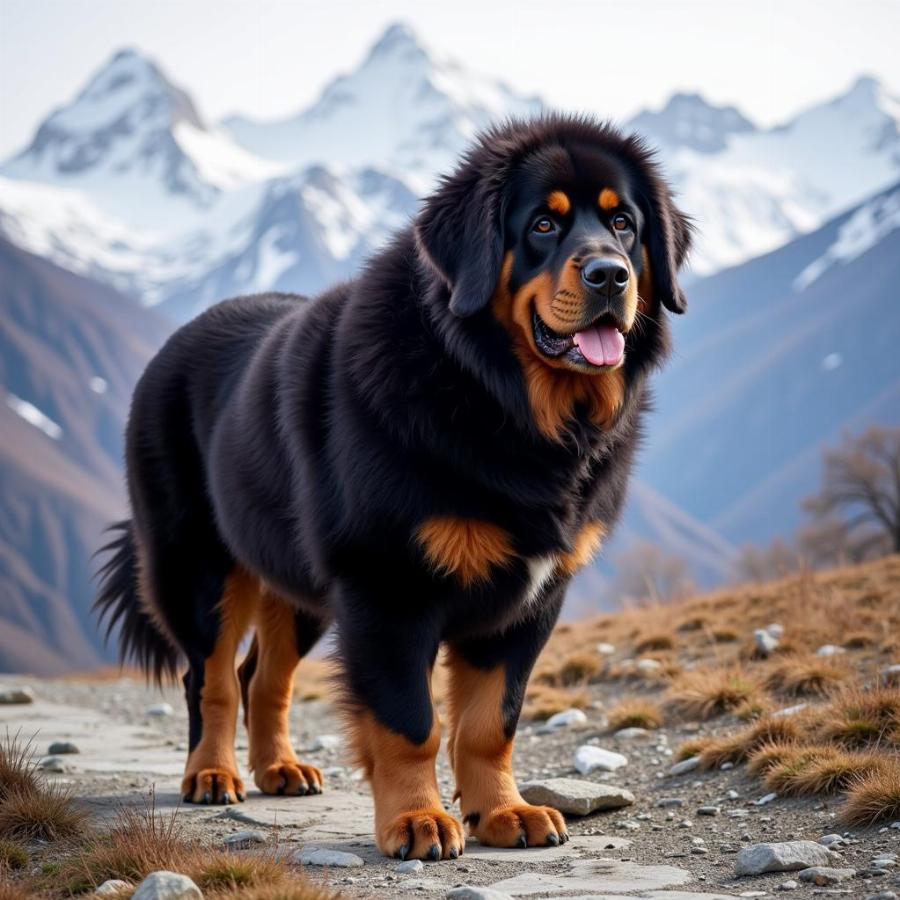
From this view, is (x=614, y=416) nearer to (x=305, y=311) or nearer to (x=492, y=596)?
(x=492, y=596)

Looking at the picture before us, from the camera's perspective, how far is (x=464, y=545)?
13.5 ft

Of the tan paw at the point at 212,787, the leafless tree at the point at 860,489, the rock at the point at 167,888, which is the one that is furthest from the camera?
the leafless tree at the point at 860,489

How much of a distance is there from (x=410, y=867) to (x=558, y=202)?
7.71 ft

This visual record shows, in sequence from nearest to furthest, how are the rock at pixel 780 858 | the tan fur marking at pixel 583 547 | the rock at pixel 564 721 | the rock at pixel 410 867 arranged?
1. the rock at pixel 780 858
2. the rock at pixel 410 867
3. the tan fur marking at pixel 583 547
4. the rock at pixel 564 721

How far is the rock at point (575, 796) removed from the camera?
4.86 m

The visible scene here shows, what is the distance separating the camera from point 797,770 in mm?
4762

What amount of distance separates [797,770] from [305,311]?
2.80 metres

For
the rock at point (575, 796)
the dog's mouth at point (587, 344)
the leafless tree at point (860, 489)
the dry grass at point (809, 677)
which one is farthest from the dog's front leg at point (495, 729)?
the leafless tree at point (860, 489)

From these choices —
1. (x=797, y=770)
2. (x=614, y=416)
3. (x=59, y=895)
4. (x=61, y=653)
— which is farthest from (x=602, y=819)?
(x=61, y=653)

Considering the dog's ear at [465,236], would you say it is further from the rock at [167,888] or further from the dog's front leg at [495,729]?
the rock at [167,888]

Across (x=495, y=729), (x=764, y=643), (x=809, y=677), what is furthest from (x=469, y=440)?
(x=764, y=643)

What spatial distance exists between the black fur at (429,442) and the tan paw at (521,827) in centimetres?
40

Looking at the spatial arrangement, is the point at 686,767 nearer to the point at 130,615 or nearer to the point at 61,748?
the point at 130,615

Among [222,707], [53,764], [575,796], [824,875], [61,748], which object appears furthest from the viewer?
[61,748]
